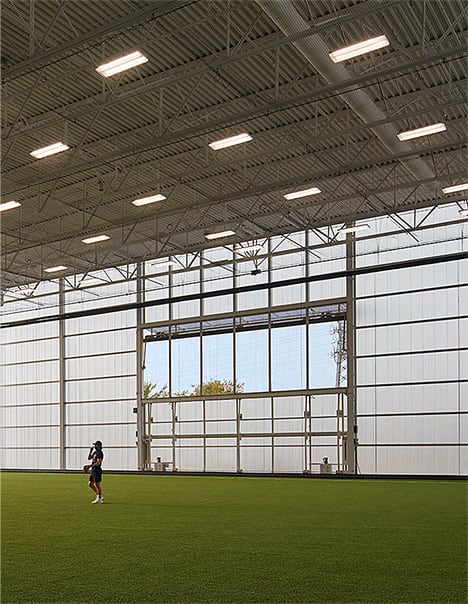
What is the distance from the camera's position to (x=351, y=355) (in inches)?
1350

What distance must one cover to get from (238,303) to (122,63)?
22336mm

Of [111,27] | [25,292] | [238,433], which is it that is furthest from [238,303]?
[111,27]

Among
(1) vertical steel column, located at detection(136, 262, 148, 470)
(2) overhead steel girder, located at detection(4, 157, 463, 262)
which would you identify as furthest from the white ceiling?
(1) vertical steel column, located at detection(136, 262, 148, 470)

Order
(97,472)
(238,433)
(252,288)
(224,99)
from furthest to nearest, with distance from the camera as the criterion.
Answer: (252,288) → (238,433) → (224,99) → (97,472)

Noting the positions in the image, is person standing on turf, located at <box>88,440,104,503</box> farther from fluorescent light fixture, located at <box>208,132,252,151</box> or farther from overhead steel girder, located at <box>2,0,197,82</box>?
overhead steel girder, located at <box>2,0,197,82</box>

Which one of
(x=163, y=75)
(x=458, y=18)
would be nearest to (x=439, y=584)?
(x=458, y=18)

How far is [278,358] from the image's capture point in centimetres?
3638

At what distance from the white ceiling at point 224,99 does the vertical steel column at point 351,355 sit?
7.03 ft

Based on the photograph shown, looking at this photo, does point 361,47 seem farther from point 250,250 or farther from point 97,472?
point 250,250

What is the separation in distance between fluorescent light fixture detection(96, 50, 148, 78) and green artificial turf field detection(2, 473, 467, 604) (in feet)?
31.1

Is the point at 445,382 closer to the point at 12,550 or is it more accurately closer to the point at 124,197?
the point at 124,197

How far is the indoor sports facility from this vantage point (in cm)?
1214

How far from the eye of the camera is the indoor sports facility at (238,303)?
1214 cm

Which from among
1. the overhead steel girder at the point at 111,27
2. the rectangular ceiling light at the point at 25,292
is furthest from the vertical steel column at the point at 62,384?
the overhead steel girder at the point at 111,27
